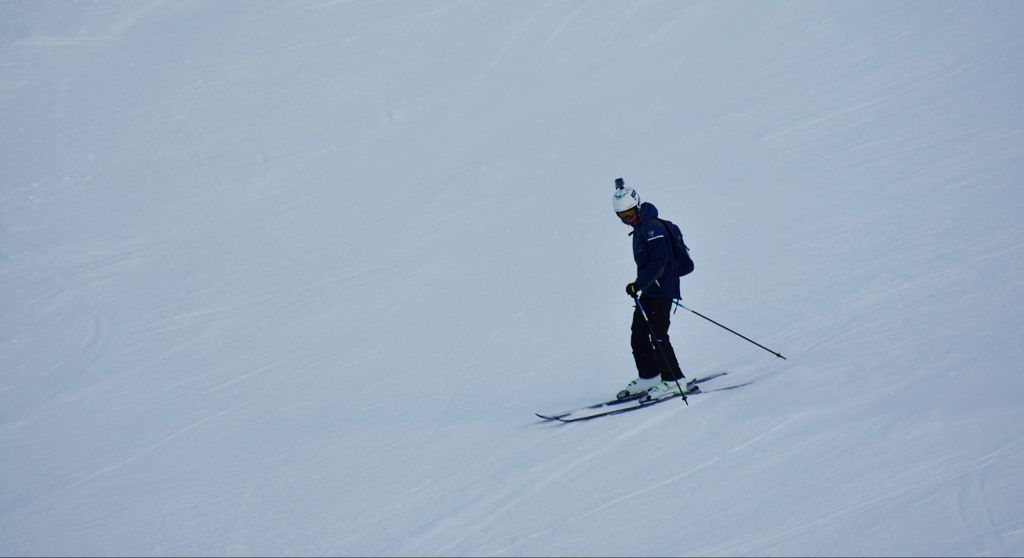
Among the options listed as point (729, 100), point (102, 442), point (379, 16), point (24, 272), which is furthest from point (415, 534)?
point (379, 16)

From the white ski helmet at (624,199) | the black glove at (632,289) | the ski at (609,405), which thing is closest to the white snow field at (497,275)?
the ski at (609,405)

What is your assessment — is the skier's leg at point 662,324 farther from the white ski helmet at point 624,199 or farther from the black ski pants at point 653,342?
the white ski helmet at point 624,199

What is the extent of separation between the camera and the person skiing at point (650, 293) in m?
6.36

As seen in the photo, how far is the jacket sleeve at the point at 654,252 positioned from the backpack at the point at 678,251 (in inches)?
3.2

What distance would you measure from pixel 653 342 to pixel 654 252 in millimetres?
657

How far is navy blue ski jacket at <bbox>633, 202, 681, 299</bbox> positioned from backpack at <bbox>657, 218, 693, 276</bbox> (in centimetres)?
4

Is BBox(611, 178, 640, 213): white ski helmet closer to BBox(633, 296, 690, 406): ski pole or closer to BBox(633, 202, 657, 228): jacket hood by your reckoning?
BBox(633, 202, 657, 228): jacket hood

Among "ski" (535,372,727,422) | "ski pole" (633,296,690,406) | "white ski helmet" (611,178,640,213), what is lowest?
"ski" (535,372,727,422)

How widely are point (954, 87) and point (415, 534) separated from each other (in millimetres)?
10346

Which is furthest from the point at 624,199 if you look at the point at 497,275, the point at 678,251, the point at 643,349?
the point at 497,275

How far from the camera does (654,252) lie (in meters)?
6.38

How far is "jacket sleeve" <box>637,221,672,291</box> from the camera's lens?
6348mm

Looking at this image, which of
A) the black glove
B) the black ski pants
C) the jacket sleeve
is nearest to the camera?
the black glove

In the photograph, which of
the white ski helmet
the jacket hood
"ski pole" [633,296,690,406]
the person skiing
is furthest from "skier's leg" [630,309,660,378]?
the white ski helmet
